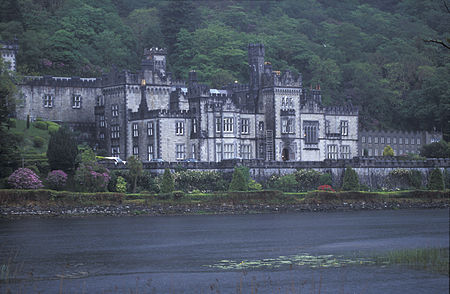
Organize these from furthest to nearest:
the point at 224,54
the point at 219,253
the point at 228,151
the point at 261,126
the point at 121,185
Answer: the point at 224,54 < the point at 261,126 < the point at 228,151 < the point at 121,185 < the point at 219,253

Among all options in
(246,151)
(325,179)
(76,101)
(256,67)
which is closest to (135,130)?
(76,101)

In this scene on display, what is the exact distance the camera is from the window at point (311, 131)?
12394 centimetres

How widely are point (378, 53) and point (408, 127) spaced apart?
25.4 m

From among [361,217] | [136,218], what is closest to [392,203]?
[361,217]

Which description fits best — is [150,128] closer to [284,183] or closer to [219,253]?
[284,183]

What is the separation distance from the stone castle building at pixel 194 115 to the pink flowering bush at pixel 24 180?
23241 mm

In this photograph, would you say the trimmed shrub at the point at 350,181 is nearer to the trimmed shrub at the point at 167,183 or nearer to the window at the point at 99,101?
the trimmed shrub at the point at 167,183

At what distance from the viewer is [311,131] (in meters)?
124

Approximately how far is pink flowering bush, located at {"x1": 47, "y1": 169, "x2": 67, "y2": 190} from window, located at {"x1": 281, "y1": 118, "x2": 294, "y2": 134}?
3557 cm

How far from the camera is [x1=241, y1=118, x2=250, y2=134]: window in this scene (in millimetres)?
120312

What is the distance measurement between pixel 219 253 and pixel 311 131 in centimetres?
6222

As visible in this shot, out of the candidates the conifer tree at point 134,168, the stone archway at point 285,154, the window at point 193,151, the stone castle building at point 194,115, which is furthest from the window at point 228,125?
the conifer tree at point 134,168

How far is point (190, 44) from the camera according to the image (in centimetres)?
17138

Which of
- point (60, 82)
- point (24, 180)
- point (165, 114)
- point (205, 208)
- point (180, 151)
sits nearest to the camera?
point (24, 180)
